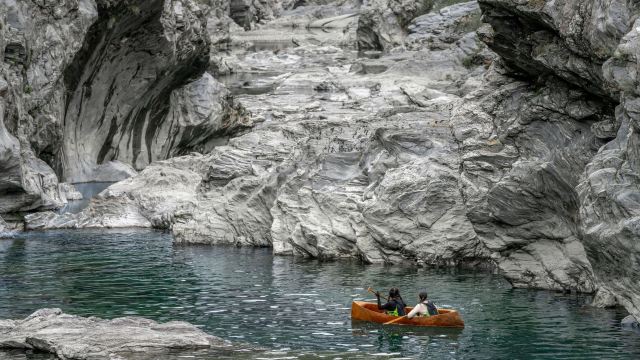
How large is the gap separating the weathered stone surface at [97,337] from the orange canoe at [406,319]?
20.3 feet

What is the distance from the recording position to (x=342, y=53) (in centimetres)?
12681

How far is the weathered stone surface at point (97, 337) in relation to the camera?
2662 centimetres

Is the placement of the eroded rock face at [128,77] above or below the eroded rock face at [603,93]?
above

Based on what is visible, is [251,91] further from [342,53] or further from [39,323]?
[39,323]

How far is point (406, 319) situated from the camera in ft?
108

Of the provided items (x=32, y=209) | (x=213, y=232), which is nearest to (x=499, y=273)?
(x=213, y=232)

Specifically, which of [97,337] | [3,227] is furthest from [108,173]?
[97,337]

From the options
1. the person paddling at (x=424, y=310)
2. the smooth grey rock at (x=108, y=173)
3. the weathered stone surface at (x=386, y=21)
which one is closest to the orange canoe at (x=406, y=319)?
the person paddling at (x=424, y=310)

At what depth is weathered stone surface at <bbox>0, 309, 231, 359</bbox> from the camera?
26.6 metres

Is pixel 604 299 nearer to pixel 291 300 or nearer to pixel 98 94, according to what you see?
pixel 291 300

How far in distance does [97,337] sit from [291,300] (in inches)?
457

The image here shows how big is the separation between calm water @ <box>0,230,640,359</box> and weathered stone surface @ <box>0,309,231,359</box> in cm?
247

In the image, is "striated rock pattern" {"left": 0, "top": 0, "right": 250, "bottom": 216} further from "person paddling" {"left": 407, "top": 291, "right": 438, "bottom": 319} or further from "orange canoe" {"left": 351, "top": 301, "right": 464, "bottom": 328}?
"person paddling" {"left": 407, "top": 291, "right": 438, "bottom": 319}

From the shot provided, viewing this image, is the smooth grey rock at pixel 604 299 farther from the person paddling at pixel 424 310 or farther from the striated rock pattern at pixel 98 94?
the striated rock pattern at pixel 98 94
